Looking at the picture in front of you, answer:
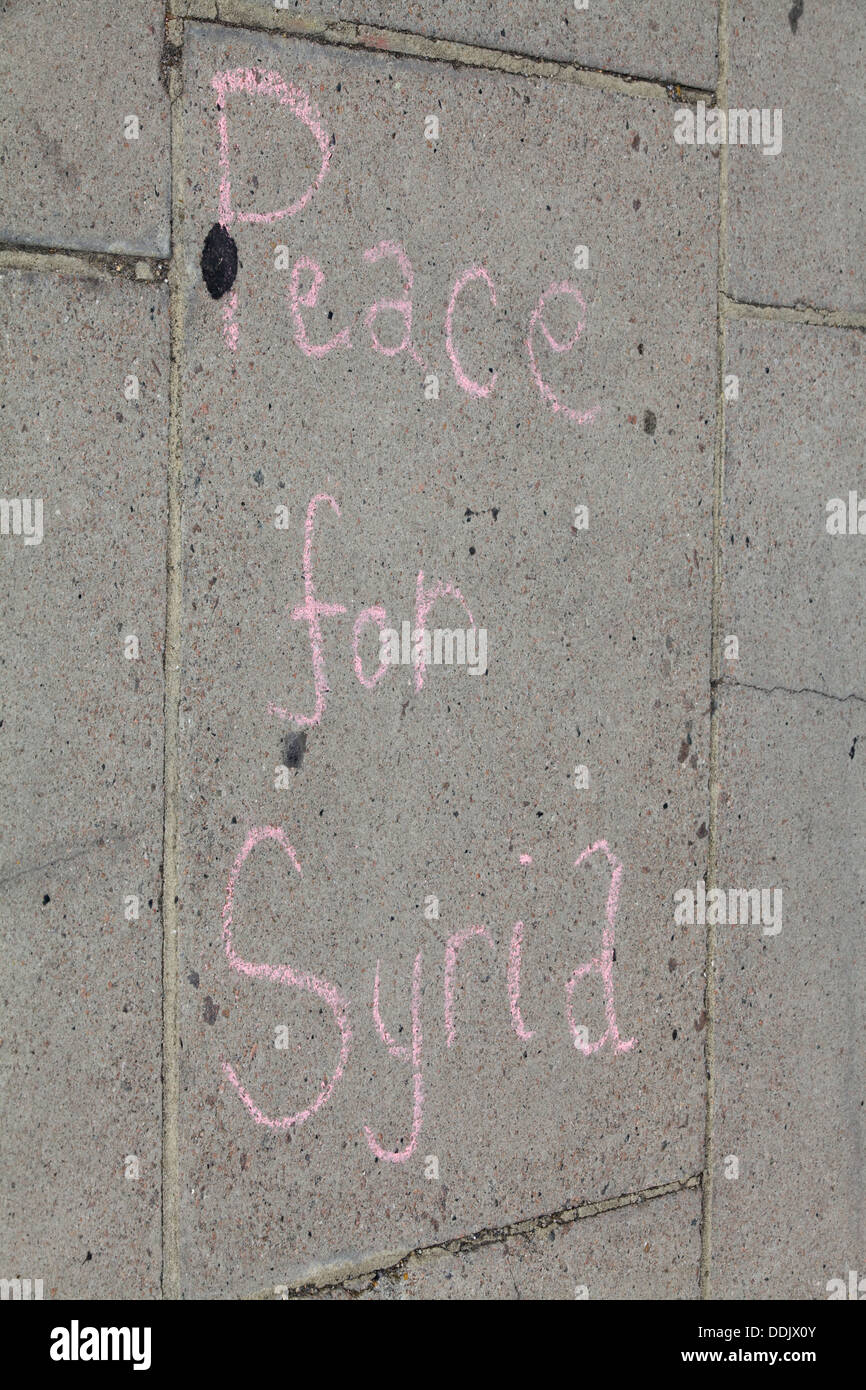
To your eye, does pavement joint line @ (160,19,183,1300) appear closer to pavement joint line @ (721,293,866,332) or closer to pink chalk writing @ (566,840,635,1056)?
pink chalk writing @ (566,840,635,1056)

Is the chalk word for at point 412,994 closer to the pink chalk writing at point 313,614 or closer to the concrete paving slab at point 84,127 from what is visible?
the pink chalk writing at point 313,614

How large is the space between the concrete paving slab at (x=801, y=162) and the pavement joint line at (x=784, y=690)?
964mm

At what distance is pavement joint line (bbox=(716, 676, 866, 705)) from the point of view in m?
3.44

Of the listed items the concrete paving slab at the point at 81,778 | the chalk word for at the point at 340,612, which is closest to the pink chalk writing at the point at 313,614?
the chalk word for at the point at 340,612

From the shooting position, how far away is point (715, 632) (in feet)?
11.2

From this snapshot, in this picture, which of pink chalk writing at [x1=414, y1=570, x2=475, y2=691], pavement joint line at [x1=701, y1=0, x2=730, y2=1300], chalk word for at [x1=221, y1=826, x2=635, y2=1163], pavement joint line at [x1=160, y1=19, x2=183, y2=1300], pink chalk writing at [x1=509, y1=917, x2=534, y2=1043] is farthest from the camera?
pavement joint line at [x1=701, y1=0, x2=730, y2=1300]

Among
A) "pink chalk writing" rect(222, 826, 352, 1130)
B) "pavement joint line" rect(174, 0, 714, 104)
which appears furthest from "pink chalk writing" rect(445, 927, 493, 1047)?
"pavement joint line" rect(174, 0, 714, 104)

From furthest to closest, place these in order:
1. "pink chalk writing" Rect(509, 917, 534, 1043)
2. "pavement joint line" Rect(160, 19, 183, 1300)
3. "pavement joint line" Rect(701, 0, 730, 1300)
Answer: "pavement joint line" Rect(701, 0, 730, 1300) → "pink chalk writing" Rect(509, 917, 534, 1043) → "pavement joint line" Rect(160, 19, 183, 1300)

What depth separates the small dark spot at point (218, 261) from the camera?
285 centimetres

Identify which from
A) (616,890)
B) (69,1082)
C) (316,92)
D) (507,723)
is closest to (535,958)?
(616,890)

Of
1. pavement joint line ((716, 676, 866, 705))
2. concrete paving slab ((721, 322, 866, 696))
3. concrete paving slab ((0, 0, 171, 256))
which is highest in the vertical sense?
concrete paving slab ((0, 0, 171, 256))

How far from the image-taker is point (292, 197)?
2914 millimetres

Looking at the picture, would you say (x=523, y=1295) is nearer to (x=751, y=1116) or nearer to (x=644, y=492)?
(x=751, y=1116)

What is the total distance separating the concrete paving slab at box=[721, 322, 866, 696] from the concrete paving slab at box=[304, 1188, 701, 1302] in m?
1.36
